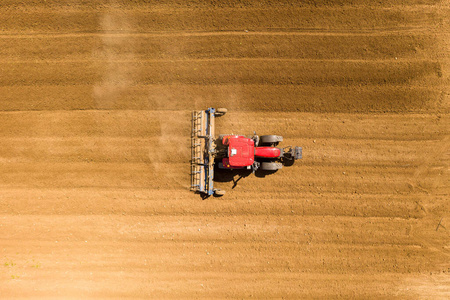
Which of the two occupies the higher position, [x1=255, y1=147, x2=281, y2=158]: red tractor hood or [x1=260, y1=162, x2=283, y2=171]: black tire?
[x1=255, y1=147, x2=281, y2=158]: red tractor hood

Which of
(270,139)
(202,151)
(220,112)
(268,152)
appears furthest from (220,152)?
(270,139)

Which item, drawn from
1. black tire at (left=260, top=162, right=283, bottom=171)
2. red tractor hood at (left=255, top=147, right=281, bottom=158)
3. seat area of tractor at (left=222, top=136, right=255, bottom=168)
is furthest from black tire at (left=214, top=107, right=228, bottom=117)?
black tire at (left=260, top=162, right=283, bottom=171)

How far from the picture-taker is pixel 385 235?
9.61 metres

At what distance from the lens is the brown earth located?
9.58m

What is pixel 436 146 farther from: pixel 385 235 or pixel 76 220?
pixel 76 220

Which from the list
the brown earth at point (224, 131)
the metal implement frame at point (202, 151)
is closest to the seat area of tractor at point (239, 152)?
the metal implement frame at point (202, 151)

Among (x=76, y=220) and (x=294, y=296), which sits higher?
(x=76, y=220)

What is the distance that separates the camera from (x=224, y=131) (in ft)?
32.2

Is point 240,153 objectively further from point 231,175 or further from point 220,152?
point 231,175

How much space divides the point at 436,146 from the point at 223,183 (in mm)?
10017

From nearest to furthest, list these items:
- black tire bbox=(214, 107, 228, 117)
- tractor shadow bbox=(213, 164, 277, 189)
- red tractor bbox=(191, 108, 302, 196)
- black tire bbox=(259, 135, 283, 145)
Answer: red tractor bbox=(191, 108, 302, 196)
black tire bbox=(259, 135, 283, 145)
black tire bbox=(214, 107, 228, 117)
tractor shadow bbox=(213, 164, 277, 189)

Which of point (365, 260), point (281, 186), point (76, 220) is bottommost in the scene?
point (365, 260)

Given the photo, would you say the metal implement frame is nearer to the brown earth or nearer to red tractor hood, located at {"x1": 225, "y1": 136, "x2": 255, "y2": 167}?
the brown earth

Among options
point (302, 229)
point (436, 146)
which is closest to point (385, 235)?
point (302, 229)
